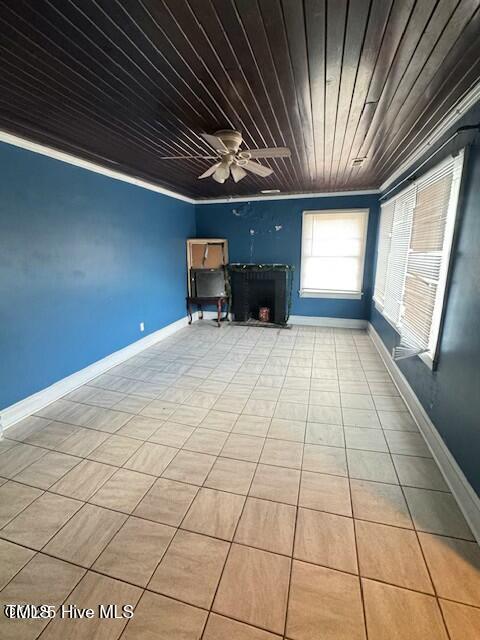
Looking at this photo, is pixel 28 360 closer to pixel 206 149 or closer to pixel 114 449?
pixel 114 449

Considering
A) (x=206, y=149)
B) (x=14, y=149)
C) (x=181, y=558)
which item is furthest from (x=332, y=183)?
(x=181, y=558)

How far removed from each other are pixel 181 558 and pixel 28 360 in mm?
2203

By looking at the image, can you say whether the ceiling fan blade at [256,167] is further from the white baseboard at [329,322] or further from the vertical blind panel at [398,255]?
the white baseboard at [329,322]

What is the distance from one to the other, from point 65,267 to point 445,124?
11.9 ft

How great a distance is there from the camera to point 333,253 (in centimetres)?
532

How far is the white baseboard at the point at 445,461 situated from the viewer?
5.08 ft

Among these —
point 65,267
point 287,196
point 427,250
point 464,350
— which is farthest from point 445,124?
point 65,267

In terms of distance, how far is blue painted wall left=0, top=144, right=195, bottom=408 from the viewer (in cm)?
246

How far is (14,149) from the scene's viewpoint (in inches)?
95.2

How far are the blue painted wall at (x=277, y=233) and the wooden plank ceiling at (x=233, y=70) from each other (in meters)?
2.51

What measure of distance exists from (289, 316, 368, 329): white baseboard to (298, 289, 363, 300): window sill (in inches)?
16.3

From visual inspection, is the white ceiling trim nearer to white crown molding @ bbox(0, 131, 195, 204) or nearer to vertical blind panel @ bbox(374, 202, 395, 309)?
white crown molding @ bbox(0, 131, 195, 204)

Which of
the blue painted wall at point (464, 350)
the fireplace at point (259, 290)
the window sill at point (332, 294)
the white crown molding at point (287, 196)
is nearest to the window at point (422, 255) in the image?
the blue painted wall at point (464, 350)

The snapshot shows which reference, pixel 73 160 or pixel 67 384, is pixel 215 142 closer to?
pixel 73 160
